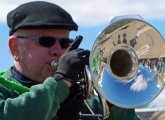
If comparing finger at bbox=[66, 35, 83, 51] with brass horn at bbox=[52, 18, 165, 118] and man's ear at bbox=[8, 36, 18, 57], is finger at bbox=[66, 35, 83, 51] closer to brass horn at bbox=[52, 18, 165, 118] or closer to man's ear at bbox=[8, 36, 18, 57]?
brass horn at bbox=[52, 18, 165, 118]

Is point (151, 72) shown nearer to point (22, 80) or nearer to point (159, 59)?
point (159, 59)

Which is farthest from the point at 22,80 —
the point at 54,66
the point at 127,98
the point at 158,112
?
the point at 158,112

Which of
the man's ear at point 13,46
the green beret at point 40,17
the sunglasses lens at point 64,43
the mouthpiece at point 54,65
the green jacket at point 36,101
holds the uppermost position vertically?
the green beret at point 40,17

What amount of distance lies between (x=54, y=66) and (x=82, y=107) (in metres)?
0.33

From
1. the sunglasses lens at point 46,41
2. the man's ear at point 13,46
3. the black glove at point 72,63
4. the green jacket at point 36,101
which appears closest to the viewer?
the green jacket at point 36,101

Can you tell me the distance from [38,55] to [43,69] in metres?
0.09

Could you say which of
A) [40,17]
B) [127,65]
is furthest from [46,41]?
[127,65]

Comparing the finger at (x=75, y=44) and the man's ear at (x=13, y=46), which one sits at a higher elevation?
the finger at (x=75, y=44)

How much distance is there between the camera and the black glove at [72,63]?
3.98m

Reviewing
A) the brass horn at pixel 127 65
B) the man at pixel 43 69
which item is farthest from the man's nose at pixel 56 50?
the brass horn at pixel 127 65

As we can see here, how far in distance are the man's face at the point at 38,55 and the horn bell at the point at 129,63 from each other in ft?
0.91

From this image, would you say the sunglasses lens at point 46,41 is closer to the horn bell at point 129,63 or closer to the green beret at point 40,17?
the green beret at point 40,17

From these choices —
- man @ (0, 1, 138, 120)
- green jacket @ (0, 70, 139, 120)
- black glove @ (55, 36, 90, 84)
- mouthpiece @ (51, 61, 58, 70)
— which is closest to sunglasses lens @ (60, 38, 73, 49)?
man @ (0, 1, 138, 120)

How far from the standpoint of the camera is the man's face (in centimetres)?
429
